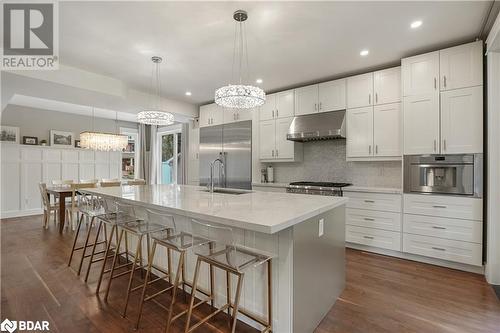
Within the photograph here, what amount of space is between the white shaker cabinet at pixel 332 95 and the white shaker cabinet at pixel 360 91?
3.6 inches

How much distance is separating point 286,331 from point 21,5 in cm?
370

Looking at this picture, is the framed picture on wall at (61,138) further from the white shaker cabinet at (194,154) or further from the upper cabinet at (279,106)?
the upper cabinet at (279,106)

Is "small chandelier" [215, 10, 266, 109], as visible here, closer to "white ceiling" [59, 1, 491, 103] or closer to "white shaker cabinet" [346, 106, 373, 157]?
"white ceiling" [59, 1, 491, 103]

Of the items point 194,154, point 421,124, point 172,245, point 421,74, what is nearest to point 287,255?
point 172,245

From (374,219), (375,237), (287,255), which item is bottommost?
(375,237)

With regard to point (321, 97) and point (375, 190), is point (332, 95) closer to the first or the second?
point (321, 97)

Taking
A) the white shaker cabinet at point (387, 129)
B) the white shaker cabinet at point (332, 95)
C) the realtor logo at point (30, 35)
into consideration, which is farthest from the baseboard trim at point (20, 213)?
the white shaker cabinet at point (387, 129)

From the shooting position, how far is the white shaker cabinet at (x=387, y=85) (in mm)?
3320

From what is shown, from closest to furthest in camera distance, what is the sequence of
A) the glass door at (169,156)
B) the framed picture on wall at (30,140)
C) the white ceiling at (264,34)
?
the white ceiling at (264,34)
the framed picture on wall at (30,140)
the glass door at (169,156)

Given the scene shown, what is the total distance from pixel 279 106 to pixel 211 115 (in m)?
1.73

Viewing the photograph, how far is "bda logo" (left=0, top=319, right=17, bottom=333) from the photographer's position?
178cm

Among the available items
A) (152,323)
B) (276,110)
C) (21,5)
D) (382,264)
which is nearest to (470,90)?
(382,264)

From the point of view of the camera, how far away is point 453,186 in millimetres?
2809

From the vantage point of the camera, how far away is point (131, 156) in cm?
825
